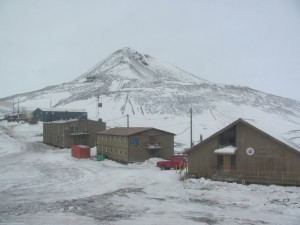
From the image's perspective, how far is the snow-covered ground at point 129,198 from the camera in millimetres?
22438

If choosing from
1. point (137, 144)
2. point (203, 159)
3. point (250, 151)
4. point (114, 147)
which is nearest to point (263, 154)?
point (250, 151)

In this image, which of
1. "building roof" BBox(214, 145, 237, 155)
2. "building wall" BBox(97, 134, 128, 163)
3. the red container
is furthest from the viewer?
the red container

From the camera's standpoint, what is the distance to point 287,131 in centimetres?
11006

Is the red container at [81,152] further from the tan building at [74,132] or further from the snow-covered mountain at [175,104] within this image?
the snow-covered mountain at [175,104]

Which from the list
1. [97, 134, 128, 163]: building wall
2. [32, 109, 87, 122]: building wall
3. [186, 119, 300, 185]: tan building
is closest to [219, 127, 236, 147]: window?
[186, 119, 300, 185]: tan building

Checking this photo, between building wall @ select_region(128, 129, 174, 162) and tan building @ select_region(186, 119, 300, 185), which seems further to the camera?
building wall @ select_region(128, 129, 174, 162)

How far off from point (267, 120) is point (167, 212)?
10834cm

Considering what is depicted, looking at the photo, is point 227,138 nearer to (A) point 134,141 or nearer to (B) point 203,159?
(B) point 203,159

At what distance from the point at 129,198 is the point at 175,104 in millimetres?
106076

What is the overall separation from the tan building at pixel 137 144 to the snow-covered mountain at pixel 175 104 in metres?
30.0

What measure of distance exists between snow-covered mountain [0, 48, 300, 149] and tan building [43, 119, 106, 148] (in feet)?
76.2

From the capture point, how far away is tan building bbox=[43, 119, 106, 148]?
69.1m

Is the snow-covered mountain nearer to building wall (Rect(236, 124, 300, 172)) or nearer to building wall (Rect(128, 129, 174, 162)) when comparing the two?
building wall (Rect(128, 129, 174, 162))

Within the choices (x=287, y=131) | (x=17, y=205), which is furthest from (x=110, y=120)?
(x=17, y=205)
